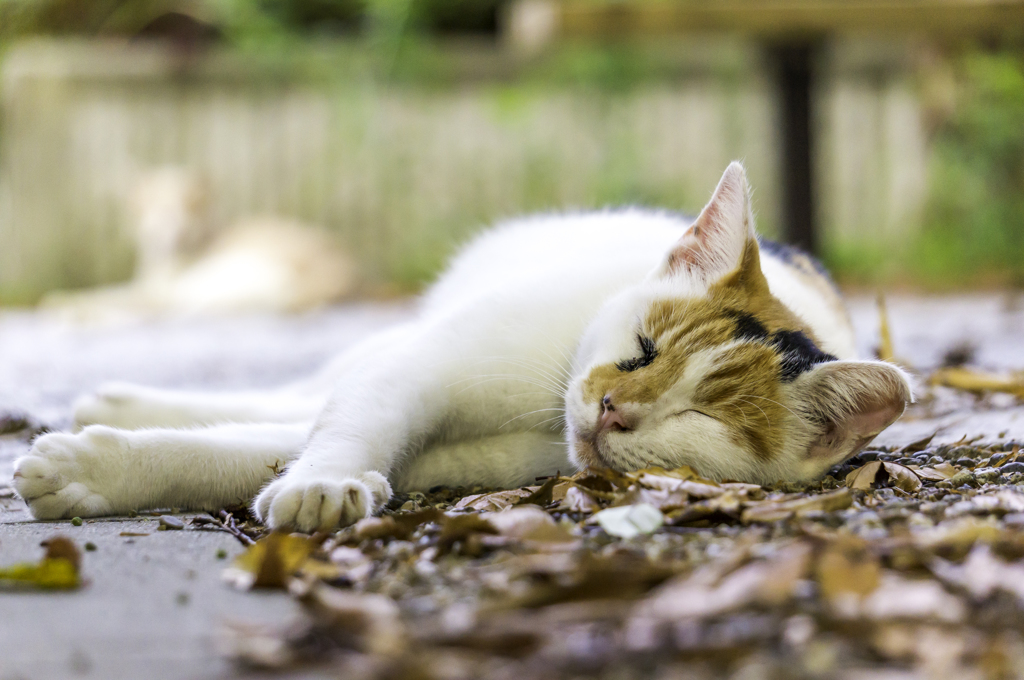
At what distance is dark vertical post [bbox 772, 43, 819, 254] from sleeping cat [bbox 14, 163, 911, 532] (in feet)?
14.0

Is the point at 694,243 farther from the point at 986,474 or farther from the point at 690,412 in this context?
the point at 986,474

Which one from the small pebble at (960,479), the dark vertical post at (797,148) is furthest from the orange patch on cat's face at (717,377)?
the dark vertical post at (797,148)

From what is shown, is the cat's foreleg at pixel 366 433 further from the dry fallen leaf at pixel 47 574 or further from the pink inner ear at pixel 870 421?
the pink inner ear at pixel 870 421

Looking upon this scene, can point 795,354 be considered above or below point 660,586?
above

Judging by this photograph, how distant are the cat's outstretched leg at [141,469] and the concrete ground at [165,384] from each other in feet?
0.23

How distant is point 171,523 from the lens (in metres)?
1.59

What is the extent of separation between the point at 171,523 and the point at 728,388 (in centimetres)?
108

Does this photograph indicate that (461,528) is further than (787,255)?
No

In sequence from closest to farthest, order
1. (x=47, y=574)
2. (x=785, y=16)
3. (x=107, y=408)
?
(x=47, y=574) < (x=107, y=408) < (x=785, y=16)

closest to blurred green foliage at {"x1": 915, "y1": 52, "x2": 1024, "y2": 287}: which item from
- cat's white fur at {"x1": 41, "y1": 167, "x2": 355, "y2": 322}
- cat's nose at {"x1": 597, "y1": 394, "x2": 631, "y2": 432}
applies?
cat's white fur at {"x1": 41, "y1": 167, "x2": 355, "y2": 322}

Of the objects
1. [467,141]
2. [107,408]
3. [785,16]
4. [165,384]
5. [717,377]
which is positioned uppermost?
[785,16]

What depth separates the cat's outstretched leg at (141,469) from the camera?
64.6 inches

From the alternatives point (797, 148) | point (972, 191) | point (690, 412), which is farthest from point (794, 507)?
point (972, 191)

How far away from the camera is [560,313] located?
2037 millimetres
